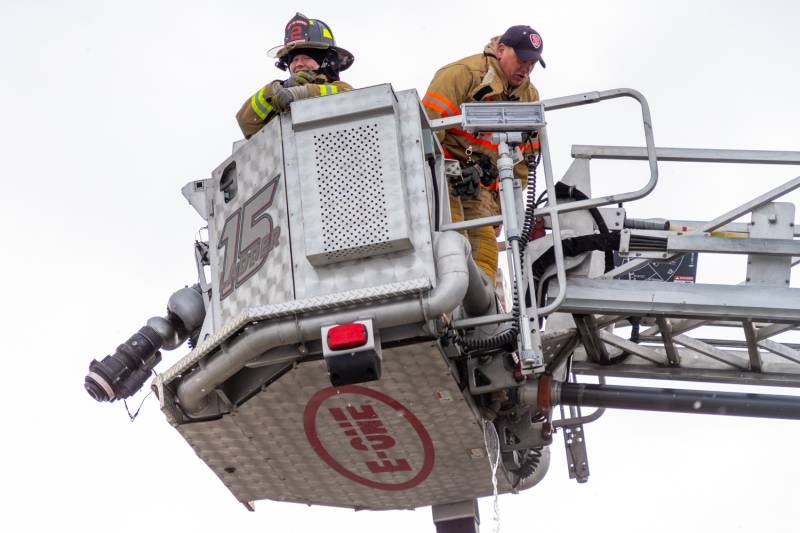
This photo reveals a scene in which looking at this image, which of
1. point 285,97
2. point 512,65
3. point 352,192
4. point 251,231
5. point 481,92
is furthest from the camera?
point 512,65

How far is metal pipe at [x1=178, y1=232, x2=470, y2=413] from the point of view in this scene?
27.0 ft

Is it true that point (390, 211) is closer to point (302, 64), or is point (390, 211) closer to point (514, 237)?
→ point (514, 237)

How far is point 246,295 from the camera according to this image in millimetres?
8984

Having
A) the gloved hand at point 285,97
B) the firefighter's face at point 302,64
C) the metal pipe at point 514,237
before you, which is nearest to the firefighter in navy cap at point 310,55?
the firefighter's face at point 302,64

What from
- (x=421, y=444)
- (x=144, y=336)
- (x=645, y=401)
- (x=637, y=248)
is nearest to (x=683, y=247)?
(x=637, y=248)

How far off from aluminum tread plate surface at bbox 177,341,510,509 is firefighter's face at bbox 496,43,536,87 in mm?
2565

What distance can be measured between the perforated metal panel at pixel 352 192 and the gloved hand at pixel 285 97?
1.14 feet

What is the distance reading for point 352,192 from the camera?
8.62 meters

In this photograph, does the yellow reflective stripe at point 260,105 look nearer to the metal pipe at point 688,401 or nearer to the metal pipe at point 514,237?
the metal pipe at point 514,237

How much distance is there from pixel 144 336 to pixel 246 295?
116cm

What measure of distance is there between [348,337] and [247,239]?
4.36ft

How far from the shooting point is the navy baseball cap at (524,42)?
10.2 m

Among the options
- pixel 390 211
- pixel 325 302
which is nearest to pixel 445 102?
pixel 390 211

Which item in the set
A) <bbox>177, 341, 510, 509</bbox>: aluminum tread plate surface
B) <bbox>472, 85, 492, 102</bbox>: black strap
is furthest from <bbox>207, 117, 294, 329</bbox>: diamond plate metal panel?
<bbox>472, 85, 492, 102</bbox>: black strap
